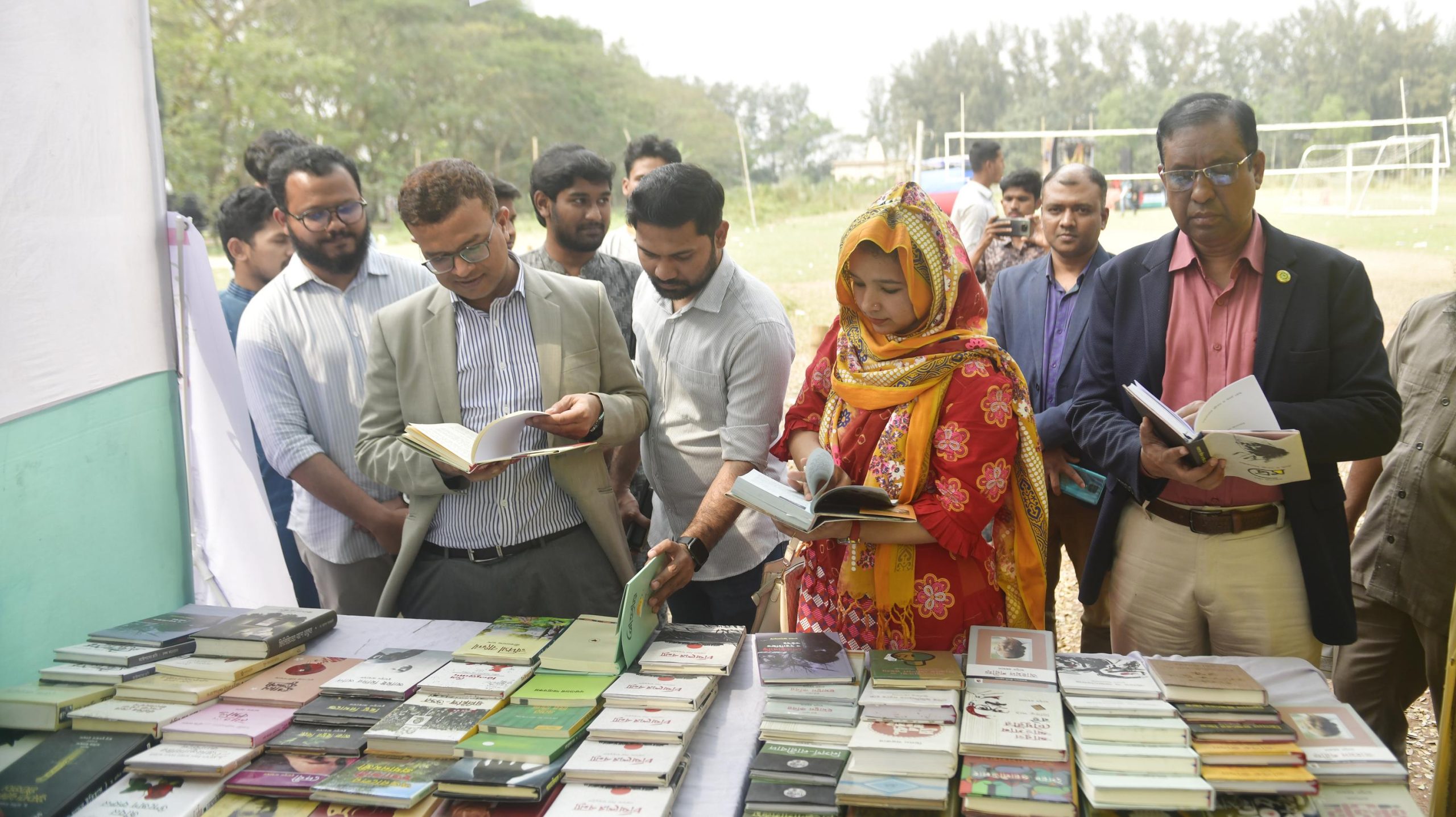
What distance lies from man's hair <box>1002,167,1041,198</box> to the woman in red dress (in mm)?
4144

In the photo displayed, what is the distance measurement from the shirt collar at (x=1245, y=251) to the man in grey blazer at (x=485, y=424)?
1384mm

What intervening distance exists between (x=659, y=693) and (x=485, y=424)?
931 millimetres

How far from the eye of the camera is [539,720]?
5.60ft

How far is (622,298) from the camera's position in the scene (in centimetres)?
355

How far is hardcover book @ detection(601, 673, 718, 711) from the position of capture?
1750mm

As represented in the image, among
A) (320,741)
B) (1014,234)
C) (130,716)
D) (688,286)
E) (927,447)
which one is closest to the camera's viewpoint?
(320,741)

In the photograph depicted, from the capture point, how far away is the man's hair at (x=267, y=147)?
3820 millimetres

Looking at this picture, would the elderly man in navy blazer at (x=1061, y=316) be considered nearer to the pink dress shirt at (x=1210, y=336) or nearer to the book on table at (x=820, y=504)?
the pink dress shirt at (x=1210, y=336)

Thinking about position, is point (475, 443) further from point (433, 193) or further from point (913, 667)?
point (913, 667)

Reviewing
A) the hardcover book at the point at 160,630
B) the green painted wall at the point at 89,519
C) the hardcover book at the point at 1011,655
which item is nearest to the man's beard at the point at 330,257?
the green painted wall at the point at 89,519

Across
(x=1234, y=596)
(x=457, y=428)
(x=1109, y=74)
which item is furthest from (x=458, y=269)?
(x=1109, y=74)

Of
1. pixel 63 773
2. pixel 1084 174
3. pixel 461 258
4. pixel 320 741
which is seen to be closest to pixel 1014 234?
pixel 1084 174

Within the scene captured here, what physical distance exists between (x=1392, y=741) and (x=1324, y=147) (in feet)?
47.7

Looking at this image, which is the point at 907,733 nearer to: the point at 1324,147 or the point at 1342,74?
the point at 1324,147
